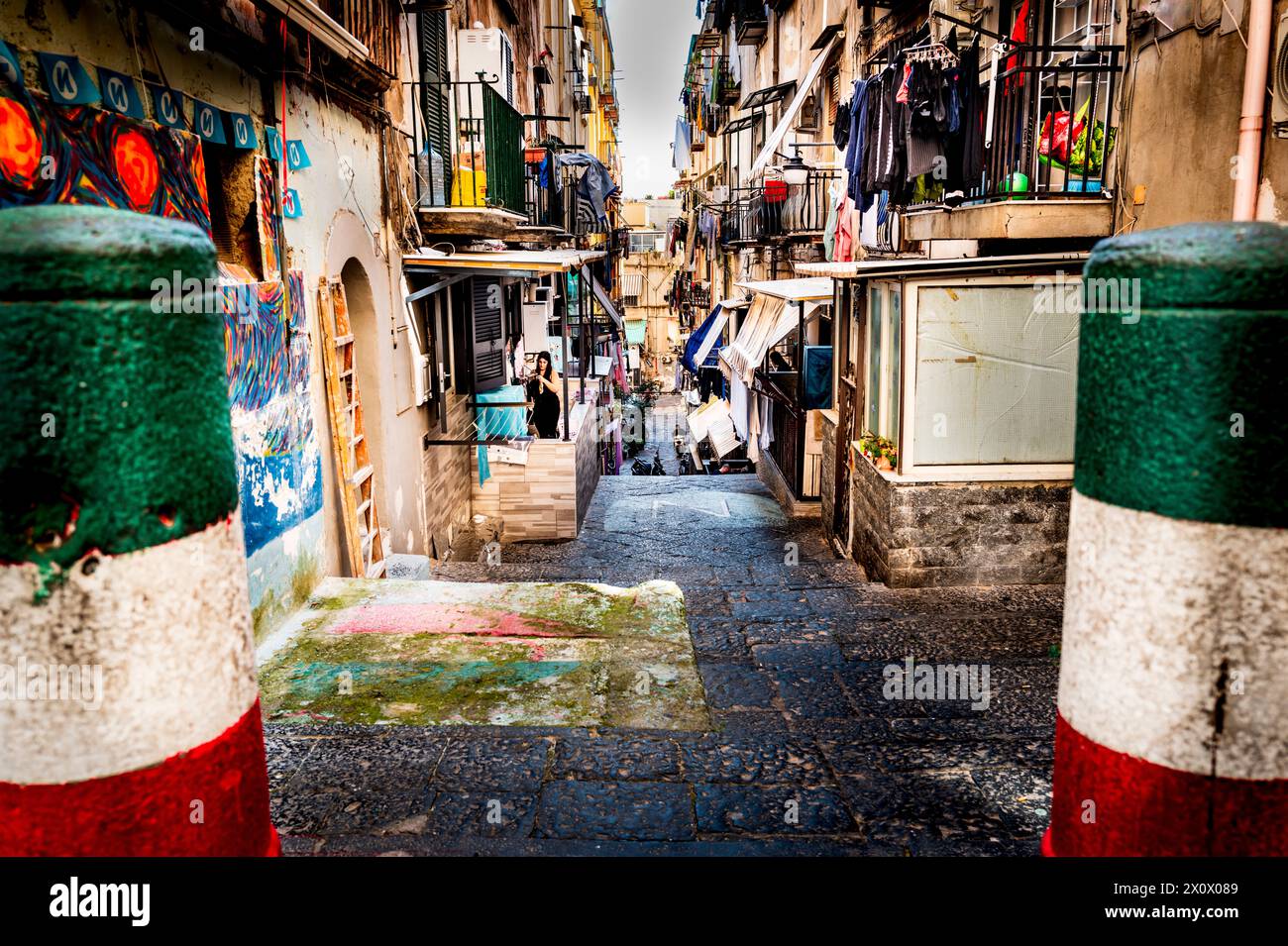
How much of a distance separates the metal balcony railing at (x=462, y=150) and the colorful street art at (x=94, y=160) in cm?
616

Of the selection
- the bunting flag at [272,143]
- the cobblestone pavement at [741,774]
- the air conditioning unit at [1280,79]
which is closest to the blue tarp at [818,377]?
the cobblestone pavement at [741,774]

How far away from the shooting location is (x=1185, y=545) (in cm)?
159

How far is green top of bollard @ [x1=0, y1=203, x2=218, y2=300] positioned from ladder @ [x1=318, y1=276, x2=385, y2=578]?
6.72m

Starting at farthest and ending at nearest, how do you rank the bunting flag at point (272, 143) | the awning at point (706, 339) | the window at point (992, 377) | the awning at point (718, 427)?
1. the awning at point (718, 427)
2. the awning at point (706, 339)
3. the window at point (992, 377)
4. the bunting flag at point (272, 143)

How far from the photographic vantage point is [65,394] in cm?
141

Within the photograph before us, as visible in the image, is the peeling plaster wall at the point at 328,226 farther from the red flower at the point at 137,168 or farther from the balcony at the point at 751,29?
the balcony at the point at 751,29

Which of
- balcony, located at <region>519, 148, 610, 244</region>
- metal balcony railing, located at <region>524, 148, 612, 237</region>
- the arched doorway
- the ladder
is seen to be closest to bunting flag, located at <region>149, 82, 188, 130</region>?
the ladder

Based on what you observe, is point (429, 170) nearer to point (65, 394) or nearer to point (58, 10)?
point (58, 10)

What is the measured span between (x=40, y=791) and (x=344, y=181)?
8.24m

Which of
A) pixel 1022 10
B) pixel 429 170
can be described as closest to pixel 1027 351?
pixel 1022 10

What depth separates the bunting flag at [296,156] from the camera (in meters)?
7.42

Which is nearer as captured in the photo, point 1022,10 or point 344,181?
point 344,181

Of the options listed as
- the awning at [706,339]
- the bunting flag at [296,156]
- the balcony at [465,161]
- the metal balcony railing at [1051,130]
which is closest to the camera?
the bunting flag at [296,156]

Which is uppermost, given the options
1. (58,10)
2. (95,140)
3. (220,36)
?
(220,36)
